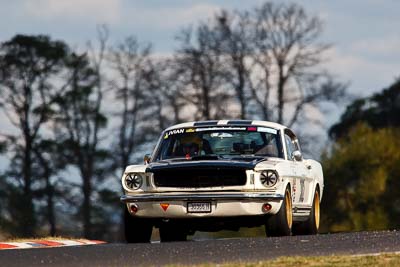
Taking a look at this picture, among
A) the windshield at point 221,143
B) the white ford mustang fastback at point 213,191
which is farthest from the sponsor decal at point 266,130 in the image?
the white ford mustang fastback at point 213,191

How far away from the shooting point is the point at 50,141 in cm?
6675

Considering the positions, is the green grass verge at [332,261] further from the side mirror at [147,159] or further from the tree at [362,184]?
the tree at [362,184]

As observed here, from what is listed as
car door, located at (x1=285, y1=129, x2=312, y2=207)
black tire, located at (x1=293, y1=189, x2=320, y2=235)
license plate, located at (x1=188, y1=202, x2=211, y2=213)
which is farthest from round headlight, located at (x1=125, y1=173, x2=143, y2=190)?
black tire, located at (x1=293, y1=189, x2=320, y2=235)

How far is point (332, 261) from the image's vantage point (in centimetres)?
1319

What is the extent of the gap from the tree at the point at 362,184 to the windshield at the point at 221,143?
41.2 meters

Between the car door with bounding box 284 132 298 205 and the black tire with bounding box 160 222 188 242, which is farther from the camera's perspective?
the black tire with bounding box 160 222 188 242

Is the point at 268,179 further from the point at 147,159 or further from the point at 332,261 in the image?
the point at 332,261

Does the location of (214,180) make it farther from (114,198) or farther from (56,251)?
(114,198)

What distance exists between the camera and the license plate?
18.1 metres

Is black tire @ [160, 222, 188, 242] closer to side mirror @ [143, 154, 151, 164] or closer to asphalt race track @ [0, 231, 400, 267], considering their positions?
side mirror @ [143, 154, 151, 164]

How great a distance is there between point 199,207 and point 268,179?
0.93 metres

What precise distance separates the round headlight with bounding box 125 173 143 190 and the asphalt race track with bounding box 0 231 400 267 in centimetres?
199

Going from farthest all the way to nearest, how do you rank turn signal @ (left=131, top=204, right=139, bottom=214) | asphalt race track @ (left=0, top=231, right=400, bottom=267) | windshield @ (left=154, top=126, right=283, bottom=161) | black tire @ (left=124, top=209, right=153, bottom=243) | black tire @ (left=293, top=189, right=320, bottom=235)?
black tire @ (left=293, top=189, right=320, bottom=235) → windshield @ (left=154, top=126, right=283, bottom=161) → black tire @ (left=124, top=209, right=153, bottom=243) → turn signal @ (left=131, top=204, right=139, bottom=214) → asphalt race track @ (left=0, top=231, right=400, bottom=267)

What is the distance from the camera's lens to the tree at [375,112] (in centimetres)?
8662
